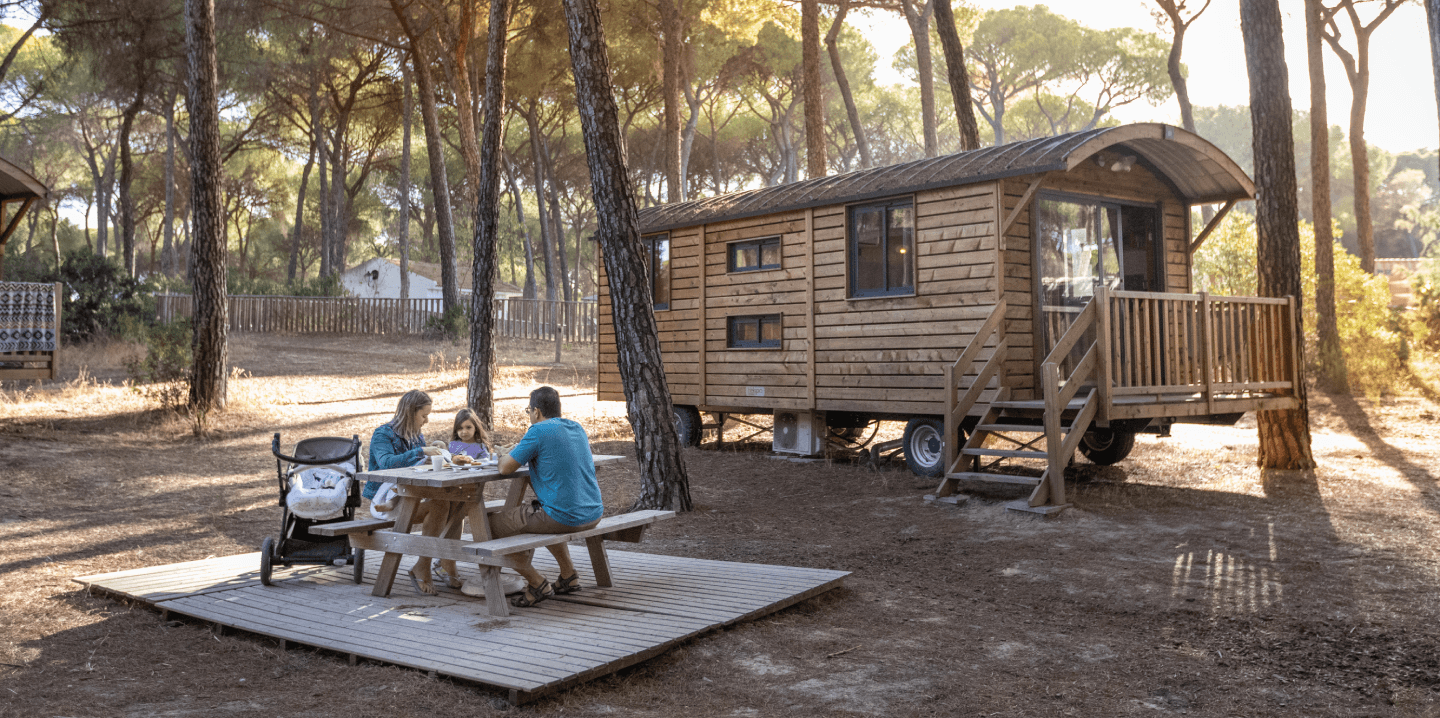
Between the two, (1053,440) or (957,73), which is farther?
(957,73)

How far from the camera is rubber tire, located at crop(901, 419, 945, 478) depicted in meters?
10.3

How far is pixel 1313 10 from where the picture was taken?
700 inches

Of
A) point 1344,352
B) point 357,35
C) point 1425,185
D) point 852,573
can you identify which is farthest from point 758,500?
point 1425,185

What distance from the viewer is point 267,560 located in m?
5.83

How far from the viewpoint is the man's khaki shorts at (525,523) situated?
526 centimetres

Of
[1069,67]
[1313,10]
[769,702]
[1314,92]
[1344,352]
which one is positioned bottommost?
[769,702]

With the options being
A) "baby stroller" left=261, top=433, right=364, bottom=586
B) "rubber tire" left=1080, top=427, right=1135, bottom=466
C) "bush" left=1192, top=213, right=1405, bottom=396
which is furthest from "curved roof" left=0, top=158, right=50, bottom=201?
"bush" left=1192, top=213, right=1405, bottom=396

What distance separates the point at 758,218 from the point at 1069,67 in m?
25.4

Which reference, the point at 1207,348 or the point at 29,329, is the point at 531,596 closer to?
the point at 1207,348

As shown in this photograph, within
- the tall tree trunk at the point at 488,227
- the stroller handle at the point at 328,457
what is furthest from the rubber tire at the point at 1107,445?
the stroller handle at the point at 328,457

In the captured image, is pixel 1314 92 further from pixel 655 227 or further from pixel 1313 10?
pixel 655 227

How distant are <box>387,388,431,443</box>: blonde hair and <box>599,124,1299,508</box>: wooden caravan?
4.68 meters

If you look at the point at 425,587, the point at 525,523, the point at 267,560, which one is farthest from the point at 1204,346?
the point at 267,560

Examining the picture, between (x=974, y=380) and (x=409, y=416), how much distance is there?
5.77 m
